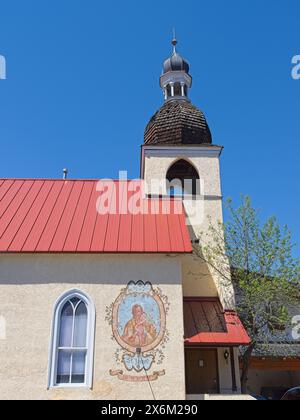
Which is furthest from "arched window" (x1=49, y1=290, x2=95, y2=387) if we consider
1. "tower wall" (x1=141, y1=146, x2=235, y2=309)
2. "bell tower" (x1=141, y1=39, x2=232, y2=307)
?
"bell tower" (x1=141, y1=39, x2=232, y2=307)

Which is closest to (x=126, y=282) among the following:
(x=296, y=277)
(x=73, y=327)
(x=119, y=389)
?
(x=73, y=327)

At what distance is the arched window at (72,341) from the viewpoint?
9.78m

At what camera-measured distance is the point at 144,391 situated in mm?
9602

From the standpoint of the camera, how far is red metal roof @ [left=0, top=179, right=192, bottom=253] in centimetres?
1080

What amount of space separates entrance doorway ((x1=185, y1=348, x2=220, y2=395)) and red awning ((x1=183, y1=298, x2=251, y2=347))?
1.46m

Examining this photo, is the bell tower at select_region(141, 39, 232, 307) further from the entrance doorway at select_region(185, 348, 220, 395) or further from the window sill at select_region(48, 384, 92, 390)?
the window sill at select_region(48, 384, 92, 390)

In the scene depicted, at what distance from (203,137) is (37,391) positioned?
1171 centimetres

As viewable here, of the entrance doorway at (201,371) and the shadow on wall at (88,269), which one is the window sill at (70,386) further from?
the entrance doorway at (201,371)

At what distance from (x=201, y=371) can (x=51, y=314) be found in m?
5.72

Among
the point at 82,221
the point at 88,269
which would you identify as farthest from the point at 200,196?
the point at 88,269

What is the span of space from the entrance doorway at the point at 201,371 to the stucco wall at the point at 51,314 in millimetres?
2819

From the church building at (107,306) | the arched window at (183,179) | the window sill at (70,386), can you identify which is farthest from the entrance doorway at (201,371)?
the arched window at (183,179)

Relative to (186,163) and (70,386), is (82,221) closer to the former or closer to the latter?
(70,386)
